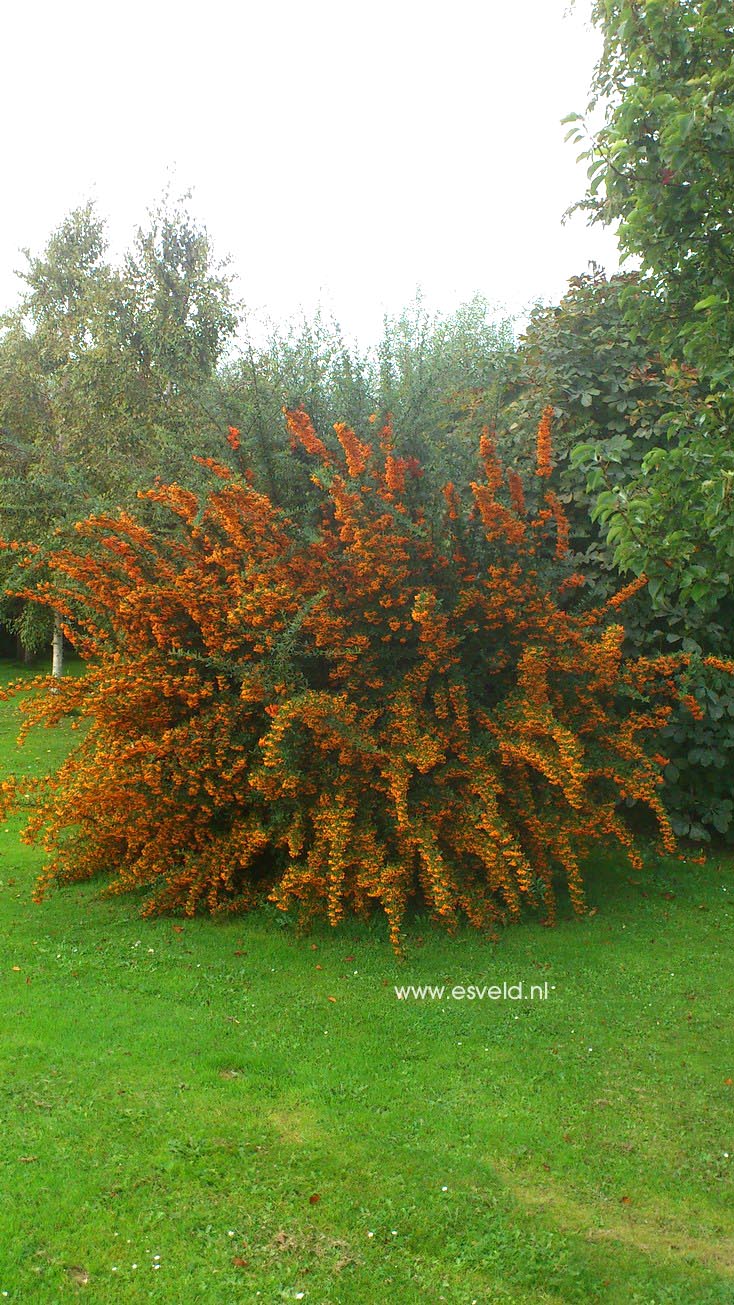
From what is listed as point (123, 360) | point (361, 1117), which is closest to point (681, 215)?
point (361, 1117)

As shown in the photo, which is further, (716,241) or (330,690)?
(330,690)

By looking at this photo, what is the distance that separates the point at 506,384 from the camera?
353 inches

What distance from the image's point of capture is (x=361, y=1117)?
4.33 m

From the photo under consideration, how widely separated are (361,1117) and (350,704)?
2.85 meters

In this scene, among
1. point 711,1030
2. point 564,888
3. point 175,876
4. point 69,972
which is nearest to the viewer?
point 711,1030

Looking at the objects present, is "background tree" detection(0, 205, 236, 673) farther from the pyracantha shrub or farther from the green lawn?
the green lawn

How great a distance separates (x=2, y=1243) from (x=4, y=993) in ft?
7.83

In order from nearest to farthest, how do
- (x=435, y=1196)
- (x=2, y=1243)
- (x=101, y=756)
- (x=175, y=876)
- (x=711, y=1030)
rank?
(x=2, y=1243) < (x=435, y=1196) < (x=711, y=1030) < (x=101, y=756) < (x=175, y=876)

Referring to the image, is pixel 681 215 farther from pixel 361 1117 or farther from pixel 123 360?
pixel 123 360

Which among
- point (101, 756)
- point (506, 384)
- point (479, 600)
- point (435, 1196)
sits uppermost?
point (506, 384)

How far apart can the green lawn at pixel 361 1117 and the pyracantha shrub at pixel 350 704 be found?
52 cm

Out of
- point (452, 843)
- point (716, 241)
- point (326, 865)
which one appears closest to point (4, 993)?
point (326, 865)

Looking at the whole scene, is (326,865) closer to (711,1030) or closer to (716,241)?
(711,1030)

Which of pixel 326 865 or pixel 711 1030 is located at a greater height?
pixel 326 865
